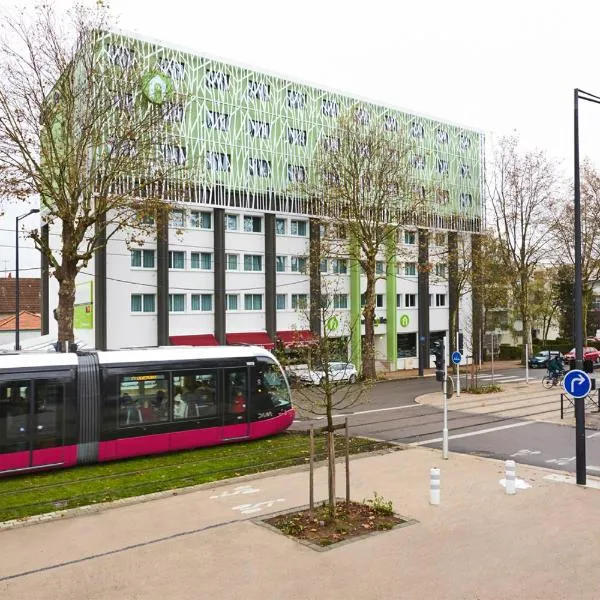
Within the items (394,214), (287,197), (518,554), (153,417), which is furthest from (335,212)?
(518,554)

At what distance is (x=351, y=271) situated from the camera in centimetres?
4588

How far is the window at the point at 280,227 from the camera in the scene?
4209cm

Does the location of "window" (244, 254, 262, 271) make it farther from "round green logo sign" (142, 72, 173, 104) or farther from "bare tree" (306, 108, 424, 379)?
"round green logo sign" (142, 72, 173, 104)

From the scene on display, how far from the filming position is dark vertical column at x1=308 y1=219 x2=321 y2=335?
3709cm

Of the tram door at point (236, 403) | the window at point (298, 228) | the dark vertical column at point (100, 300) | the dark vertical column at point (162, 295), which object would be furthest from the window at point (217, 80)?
the tram door at point (236, 403)

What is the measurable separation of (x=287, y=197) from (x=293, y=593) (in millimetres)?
35865

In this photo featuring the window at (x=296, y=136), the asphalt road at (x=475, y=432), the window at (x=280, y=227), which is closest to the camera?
the asphalt road at (x=475, y=432)

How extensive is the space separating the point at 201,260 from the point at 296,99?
42.8 ft

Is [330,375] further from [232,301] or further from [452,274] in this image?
[452,274]

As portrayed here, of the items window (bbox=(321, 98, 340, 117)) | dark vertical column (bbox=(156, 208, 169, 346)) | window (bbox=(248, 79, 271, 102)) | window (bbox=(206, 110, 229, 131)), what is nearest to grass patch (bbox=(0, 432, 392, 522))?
dark vertical column (bbox=(156, 208, 169, 346))

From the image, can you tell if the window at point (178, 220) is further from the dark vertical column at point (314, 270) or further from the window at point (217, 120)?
the dark vertical column at point (314, 270)

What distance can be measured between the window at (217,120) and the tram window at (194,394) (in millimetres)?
25538

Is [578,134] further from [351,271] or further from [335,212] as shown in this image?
[351,271]

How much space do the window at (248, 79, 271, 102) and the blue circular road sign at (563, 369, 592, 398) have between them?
3226 cm
